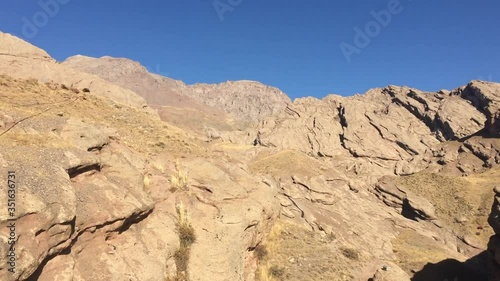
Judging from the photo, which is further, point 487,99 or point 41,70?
point 487,99

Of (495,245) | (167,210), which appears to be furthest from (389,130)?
(167,210)

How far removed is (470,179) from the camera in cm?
6856

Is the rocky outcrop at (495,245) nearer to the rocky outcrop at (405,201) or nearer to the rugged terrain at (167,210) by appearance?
the rugged terrain at (167,210)

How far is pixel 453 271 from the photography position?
3419 centimetres

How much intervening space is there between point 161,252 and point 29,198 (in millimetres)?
6232

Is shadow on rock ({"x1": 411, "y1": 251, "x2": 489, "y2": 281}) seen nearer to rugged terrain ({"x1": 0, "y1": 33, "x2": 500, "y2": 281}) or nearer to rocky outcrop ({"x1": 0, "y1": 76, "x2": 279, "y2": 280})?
rugged terrain ({"x1": 0, "y1": 33, "x2": 500, "y2": 281})

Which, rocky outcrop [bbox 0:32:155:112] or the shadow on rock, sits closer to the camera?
rocky outcrop [bbox 0:32:155:112]

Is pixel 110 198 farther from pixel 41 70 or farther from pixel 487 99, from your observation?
pixel 487 99

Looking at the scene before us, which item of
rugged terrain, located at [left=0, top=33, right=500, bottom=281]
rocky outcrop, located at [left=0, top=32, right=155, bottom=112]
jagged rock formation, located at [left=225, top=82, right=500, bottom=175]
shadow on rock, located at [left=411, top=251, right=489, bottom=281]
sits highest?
jagged rock formation, located at [left=225, top=82, right=500, bottom=175]

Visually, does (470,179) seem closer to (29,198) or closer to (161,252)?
(161,252)

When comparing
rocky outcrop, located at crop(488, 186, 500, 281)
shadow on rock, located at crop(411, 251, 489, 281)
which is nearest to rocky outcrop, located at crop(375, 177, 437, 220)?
shadow on rock, located at crop(411, 251, 489, 281)

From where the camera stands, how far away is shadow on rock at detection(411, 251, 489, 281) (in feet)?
108

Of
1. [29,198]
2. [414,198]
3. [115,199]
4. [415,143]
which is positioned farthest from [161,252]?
[415,143]

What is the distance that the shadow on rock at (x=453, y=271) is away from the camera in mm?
33031
